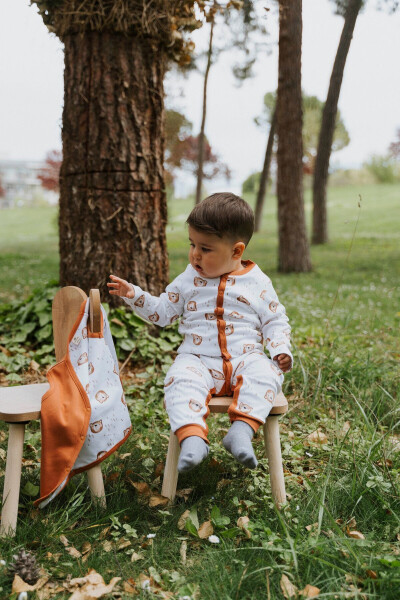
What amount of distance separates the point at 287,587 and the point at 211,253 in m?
1.36

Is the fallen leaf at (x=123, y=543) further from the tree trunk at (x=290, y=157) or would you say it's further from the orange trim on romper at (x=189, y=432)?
the tree trunk at (x=290, y=157)

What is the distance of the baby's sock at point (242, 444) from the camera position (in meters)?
2.16

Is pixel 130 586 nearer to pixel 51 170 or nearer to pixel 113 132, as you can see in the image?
pixel 113 132

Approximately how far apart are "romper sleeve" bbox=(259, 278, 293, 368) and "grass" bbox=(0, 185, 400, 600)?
59cm

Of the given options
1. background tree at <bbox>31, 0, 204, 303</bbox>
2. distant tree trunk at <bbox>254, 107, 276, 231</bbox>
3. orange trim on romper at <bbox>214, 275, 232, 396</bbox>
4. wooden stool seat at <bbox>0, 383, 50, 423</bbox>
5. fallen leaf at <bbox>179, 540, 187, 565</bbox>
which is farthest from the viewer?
distant tree trunk at <bbox>254, 107, 276, 231</bbox>

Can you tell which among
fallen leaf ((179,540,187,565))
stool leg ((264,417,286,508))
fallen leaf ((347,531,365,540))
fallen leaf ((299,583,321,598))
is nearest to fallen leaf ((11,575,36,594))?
fallen leaf ((179,540,187,565))

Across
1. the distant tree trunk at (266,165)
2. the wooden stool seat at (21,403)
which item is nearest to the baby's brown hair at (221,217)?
the wooden stool seat at (21,403)

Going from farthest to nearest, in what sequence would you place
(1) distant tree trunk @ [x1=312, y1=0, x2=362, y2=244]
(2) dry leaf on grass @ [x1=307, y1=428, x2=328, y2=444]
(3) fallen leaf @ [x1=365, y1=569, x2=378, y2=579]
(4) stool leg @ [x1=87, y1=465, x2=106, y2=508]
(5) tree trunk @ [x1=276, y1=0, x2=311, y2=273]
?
1. (5) tree trunk @ [x1=276, y1=0, x2=311, y2=273]
2. (1) distant tree trunk @ [x1=312, y1=0, x2=362, y2=244]
3. (2) dry leaf on grass @ [x1=307, y1=428, x2=328, y2=444]
4. (4) stool leg @ [x1=87, y1=465, x2=106, y2=508]
5. (3) fallen leaf @ [x1=365, y1=569, x2=378, y2=579]

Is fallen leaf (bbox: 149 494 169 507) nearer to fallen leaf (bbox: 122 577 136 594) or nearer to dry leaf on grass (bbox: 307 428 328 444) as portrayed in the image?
fallen leaf (bbox: 122 577 136 594)

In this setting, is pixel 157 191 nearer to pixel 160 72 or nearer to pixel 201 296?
pixel 160 72

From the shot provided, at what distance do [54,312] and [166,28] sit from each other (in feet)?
8.26

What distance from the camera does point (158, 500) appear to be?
247cm

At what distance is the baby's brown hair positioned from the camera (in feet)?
8.21

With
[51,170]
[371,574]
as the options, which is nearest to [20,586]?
[371,574]
